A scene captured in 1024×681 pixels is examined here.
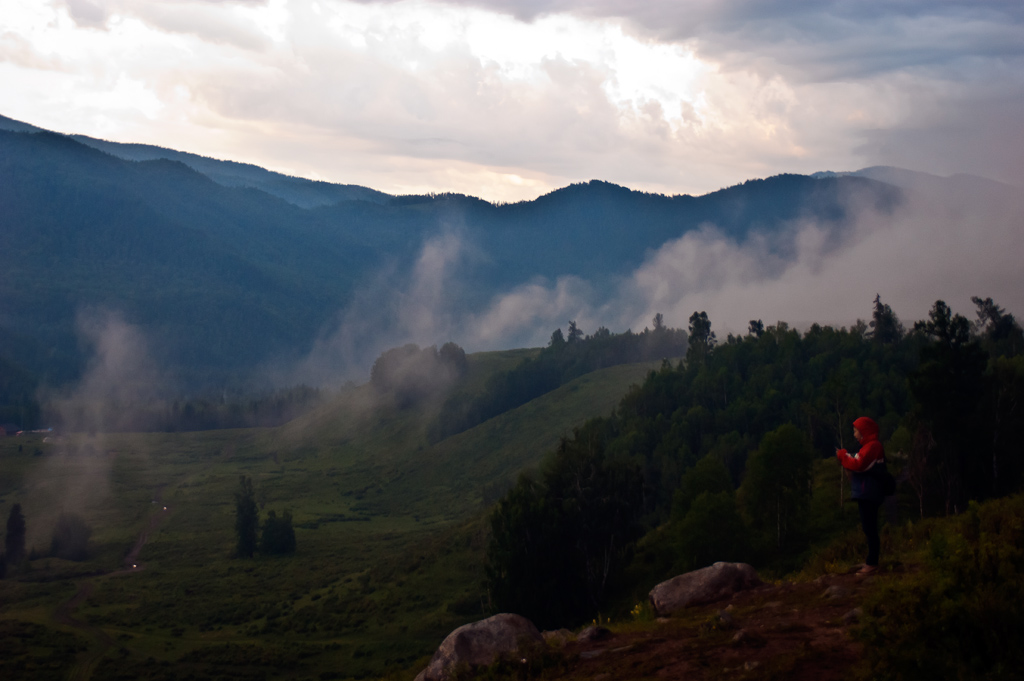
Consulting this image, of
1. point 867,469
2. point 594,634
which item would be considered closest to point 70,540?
point 594,634

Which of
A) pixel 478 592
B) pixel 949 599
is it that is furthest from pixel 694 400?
pixel 949 599

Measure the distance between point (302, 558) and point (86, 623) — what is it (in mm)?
37617

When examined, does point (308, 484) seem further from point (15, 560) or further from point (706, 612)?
point (706, 612)

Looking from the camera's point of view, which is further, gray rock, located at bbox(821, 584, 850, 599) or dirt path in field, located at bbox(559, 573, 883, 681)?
gray rock, located at bbox(821, 584, 850, 599)

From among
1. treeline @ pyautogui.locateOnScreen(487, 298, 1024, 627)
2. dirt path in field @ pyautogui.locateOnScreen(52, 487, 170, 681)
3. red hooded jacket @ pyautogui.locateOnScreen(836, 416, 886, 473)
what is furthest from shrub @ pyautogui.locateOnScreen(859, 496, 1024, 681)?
dirt path in field @ pyautogui.locateOnScreen(52, 487, 170, 681)

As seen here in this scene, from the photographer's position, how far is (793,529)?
56969 mm

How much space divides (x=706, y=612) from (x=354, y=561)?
9651 cm

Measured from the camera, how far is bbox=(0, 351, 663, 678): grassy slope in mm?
70375

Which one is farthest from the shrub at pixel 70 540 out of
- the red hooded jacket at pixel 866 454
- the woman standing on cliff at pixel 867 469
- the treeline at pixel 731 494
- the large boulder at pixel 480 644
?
the red hooded jacket at pixel 866 454

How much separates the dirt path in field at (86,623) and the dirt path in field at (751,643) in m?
62.1

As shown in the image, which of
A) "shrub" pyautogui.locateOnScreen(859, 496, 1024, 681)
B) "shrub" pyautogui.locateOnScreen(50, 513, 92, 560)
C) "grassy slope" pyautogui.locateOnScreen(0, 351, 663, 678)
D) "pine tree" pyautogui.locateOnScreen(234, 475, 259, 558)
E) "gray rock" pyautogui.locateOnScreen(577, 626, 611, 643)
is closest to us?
"shrub" pyautogui.locateOnScreen(859, 496, 1024, 681)

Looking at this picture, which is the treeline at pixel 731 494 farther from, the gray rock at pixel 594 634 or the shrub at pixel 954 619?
the shrub at pixel 954 619

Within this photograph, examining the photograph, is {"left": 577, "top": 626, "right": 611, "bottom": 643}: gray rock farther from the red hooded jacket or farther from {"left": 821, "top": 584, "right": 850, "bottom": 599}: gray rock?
the red hooded jacket

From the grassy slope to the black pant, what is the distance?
4097cm
